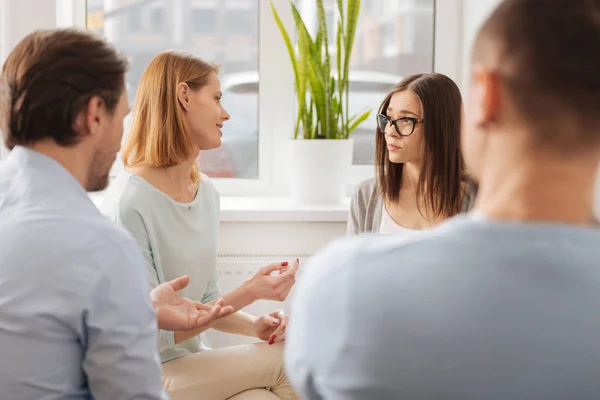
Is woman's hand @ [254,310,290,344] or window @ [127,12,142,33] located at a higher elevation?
window @ [127,12,142,33]

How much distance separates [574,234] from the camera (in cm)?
71

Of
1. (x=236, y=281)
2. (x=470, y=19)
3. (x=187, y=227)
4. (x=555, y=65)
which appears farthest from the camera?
(x=470, y=19)

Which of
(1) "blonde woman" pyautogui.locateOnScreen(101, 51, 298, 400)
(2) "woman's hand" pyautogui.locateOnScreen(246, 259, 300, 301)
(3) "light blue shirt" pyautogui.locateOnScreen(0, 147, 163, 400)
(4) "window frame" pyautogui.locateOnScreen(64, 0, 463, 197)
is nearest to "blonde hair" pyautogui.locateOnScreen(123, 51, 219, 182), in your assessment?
(1) "blonde woman" pyautogui.locateOnScreen(101, 51, 298, 400)

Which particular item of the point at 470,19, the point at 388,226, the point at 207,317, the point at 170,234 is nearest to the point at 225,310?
the point at 207,317

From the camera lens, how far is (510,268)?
2.29 ft

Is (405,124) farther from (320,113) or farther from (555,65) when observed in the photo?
(555,65)

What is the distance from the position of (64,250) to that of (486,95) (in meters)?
0.62

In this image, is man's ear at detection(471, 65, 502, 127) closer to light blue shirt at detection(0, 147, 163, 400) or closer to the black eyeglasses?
light blue shirt at detection(0, 147, 163, 400)

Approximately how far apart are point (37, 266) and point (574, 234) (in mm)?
705

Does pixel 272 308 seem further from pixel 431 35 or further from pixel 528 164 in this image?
pixel 528 164

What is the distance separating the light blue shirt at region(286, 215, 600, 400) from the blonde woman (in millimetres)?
1214

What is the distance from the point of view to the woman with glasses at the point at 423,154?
2.23 meters

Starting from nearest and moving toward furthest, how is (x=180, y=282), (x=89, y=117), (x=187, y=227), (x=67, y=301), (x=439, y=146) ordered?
(x=67, y=301) → (x=89, y=117) → (x=180, y=282) → (x=187, y=227) → (x=439, y=146)

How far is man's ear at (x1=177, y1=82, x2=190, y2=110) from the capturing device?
6.68ft
